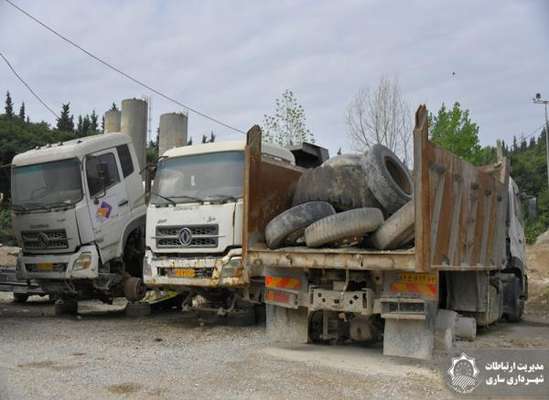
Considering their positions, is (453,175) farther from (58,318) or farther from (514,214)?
(58,318)

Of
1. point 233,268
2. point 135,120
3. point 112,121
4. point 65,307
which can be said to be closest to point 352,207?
point 233,268

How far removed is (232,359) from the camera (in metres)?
5.99

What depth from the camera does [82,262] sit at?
9.26m

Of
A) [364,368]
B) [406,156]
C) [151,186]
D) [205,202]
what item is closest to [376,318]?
[364,368]

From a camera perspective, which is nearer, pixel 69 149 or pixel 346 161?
pixel 346 161

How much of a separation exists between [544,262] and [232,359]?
18393 millimetres

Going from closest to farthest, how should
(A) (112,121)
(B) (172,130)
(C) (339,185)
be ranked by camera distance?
(C) (339,185) < (B) (172,130) < (A) (112,121)

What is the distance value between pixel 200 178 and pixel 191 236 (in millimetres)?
875

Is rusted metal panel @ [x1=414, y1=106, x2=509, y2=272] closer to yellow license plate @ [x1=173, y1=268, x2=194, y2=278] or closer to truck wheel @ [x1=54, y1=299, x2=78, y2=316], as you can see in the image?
yellow license plate @ [x1=173, y1=268, x2=194, y2=278]

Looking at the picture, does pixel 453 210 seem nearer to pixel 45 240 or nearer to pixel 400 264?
pixel 400 264

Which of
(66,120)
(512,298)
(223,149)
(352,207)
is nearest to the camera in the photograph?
(352,207)

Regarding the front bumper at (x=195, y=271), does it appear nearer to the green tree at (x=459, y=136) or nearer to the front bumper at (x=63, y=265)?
the front bumper at (x=63, y=265)

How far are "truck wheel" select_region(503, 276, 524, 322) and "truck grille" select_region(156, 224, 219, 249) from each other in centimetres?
502

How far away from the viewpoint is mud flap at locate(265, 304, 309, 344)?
6.83 meters
